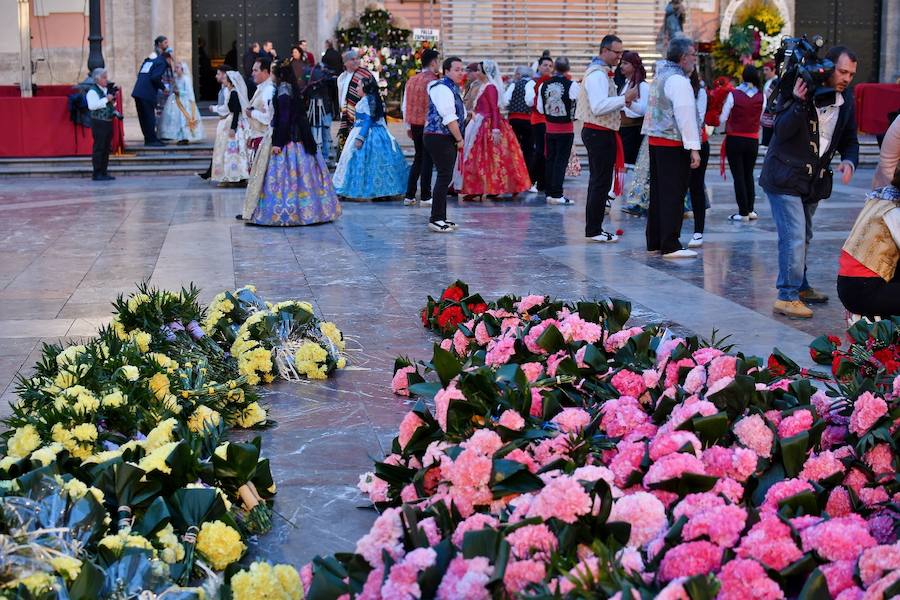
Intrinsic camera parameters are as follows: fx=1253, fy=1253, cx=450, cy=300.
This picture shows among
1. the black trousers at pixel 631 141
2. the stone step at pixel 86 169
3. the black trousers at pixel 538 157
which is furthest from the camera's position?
the stone step at pixel 86 169

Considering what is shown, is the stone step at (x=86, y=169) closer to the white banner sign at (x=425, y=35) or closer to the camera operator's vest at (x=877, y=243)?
the white banner sign at (x=425, y=35)

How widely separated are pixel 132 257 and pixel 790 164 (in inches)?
211

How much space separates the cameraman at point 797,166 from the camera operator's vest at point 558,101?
5.95 meters

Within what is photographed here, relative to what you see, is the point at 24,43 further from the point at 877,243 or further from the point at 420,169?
the point at 877,243

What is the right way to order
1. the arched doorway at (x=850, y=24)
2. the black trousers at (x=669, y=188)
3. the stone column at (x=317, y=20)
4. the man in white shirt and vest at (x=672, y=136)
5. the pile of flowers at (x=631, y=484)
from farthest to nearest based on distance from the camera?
the arched doorway at (x=850, y=24) < the stone column at (x=317, y=20) < the black trousers at (x=669, y=188) < the man in white shirt and vest at (x=672, y=136) < the pile of flowers at (x=631, y=484)

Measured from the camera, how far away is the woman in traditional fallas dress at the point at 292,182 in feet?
39.7

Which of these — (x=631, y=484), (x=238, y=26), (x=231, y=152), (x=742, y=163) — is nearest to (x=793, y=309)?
(x=631, y=484)

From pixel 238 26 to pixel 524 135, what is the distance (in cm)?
1299

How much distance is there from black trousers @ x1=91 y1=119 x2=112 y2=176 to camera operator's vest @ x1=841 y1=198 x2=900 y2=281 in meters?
12.9

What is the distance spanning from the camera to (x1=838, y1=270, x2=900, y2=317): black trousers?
222 inches

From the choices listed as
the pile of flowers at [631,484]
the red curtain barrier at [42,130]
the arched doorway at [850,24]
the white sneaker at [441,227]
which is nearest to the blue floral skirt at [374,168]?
the white sneaker at [441,227]

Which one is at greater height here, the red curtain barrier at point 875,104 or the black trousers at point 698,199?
the red curtain barrier at point 875,104

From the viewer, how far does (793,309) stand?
7465 millimetres

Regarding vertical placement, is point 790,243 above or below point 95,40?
below
